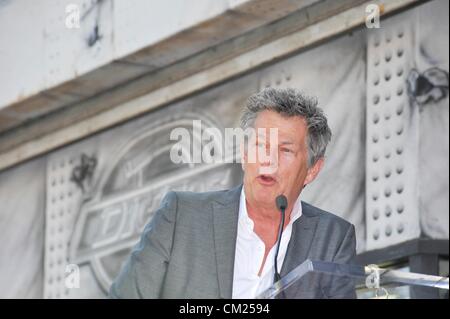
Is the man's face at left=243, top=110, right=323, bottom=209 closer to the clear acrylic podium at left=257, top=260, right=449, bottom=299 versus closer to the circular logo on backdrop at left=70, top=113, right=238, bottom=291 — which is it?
the clear acrylic podium at left=257, top=260, right=449, bottom=299

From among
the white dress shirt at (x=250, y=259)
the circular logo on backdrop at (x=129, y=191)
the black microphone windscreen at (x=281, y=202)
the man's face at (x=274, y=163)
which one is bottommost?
the white dress shirt at (x=250, y=259)

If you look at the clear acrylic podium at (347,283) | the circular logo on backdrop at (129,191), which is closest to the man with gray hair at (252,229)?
the clear acrylic podium at (347,283)

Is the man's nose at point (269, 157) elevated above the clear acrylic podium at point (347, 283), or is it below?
above

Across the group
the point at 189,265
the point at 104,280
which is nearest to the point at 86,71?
the point at 104,280

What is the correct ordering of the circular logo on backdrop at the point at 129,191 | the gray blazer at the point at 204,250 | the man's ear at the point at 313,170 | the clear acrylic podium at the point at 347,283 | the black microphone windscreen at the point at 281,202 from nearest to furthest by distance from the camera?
the clear acrylic podium at the point at 347,283
the gray blazer at the point at 204,250
the black microphone windscreen at the point at 281,202
the man's ear at the point at 313,170
the circular logo on backdrop at the point at 129,191

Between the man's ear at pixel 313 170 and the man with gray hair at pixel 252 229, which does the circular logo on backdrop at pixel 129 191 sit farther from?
the man with gray hair at pixel 252 229

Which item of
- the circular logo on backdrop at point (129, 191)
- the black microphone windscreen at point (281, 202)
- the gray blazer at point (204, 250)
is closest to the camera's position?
the gray blazer at point (204, 250)

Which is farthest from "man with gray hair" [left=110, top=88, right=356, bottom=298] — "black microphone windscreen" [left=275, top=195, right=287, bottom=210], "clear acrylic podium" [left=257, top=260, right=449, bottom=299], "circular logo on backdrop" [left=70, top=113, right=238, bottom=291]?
"circular logo on backdrop" [left=70, top=113, right=238, bottom=291]

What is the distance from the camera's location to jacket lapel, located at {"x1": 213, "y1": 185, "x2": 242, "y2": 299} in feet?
17.2

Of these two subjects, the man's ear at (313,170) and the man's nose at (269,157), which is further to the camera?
the man's ear at (313,170)

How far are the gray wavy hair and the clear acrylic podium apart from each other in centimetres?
68

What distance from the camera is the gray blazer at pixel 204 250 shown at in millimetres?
5180

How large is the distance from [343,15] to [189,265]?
4742 millimetres
